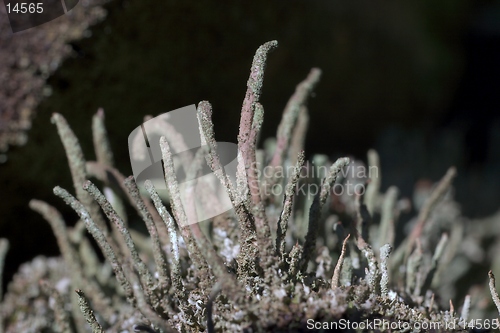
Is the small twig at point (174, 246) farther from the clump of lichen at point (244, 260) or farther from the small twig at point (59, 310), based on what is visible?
the small twig at point (59, 310)

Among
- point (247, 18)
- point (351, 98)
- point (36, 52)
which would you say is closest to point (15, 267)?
point (36, 52)

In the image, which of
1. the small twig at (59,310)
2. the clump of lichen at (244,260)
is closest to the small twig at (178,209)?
the clump of lichen at (244,260)

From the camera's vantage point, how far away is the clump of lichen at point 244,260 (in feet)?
1.67

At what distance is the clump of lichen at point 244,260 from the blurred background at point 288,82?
136mm

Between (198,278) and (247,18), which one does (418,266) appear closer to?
(198,278)

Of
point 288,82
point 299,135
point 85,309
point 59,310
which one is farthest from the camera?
point 288,82

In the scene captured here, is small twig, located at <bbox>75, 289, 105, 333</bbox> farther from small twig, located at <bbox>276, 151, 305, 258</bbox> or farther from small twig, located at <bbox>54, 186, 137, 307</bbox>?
small twig, located at <bbox>276, 151, 305, 258</bbox>

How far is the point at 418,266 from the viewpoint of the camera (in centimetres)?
69

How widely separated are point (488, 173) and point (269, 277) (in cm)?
109

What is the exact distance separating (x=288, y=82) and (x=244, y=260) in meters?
0.70

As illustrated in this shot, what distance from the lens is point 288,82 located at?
1170 millimetres

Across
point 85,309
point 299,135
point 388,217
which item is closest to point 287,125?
point 299,135

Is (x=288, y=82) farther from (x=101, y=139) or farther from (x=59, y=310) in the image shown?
(x=59, y=310)

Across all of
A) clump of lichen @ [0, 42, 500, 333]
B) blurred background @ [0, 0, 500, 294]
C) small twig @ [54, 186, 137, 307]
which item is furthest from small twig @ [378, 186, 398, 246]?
small twig @ [54, 186, 137, 307]
